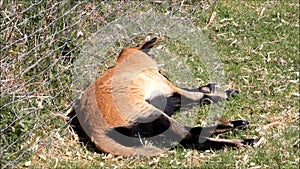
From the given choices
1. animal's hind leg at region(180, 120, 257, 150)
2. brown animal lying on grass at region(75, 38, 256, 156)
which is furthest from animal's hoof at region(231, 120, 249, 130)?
animal's hind leg at region(180, 120, 257, 150)

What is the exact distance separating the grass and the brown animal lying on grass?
0.09 meters

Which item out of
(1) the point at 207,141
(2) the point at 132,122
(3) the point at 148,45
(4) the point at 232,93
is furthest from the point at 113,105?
(4) the point at 232,93

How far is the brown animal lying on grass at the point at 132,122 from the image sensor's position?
5668 millimetres

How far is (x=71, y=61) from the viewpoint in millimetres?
6305

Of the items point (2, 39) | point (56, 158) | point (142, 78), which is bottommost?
point (56, 158)

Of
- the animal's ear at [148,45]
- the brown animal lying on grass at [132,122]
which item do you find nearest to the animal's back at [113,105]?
the brown animal lying on grass at [132,122]

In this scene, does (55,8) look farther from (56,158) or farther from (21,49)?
(56,158)

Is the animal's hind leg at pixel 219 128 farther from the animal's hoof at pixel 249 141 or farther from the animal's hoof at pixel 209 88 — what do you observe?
the animal's hoof at pixel 209 88

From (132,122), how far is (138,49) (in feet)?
3.30

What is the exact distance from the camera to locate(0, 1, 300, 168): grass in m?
5.52

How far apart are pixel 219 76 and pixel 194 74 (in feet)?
0.82

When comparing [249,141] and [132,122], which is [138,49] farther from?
[249,141]

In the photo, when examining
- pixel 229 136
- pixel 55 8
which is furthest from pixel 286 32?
pixel 55 8

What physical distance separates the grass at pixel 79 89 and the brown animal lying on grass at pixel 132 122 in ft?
0.30
